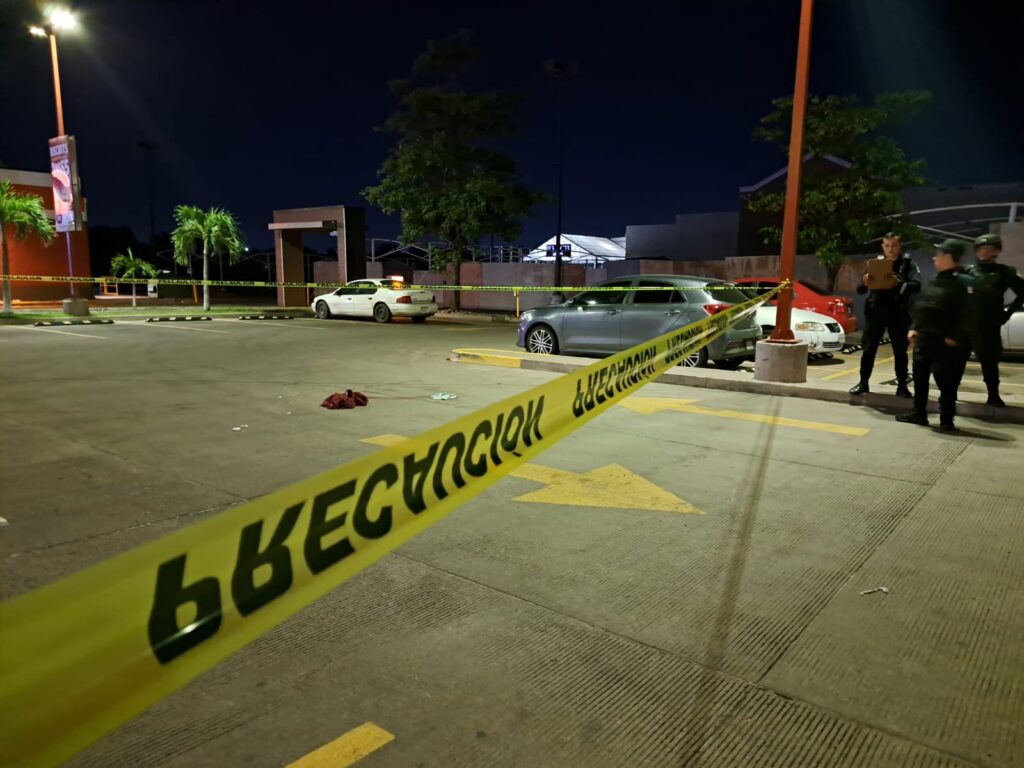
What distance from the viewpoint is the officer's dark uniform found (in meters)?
7.91

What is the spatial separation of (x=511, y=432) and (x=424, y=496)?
0.59 meters

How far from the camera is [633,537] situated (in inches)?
168

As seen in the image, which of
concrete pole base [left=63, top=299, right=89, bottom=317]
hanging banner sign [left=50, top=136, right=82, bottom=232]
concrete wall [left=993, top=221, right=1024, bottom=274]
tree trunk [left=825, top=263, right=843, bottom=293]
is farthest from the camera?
concrete pole base [left=63, top=299, right=89, bottom=317]

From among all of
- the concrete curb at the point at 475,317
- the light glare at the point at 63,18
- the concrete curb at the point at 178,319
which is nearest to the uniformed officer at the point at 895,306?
the concrete curb at the point at 475,317

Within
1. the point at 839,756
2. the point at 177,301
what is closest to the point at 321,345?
the point at 839,756

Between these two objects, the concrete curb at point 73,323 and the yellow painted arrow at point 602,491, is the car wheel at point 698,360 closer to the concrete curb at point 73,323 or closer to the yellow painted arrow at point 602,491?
the yellow painted arrow at point 602,491

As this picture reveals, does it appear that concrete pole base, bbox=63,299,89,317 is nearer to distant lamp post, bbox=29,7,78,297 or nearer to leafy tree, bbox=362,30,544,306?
distant lamp post, bbox=29,7,78,297

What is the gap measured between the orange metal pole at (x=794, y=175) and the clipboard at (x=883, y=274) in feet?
3.84

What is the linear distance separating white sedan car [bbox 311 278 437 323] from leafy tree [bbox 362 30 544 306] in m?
4.35

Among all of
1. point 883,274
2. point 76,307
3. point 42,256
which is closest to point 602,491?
point 883,274

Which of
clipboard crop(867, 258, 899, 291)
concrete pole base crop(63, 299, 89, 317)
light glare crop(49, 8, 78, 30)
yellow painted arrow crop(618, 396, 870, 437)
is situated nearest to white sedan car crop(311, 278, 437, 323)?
concrete pole base crop(63, 299, 89, 317)

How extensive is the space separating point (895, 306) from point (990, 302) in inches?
35.0

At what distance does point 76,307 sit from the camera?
77.2 feet

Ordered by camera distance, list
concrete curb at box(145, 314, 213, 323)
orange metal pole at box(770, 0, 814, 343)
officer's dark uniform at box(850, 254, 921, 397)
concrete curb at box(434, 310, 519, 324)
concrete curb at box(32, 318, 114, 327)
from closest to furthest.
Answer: officer's dark uniform at box(850, 254, 921, 397) < orange metal pole at box(770, 0, 814, 343) < concrete curb at box(32, 318, 114, 327) < concrete curb at box(145, 314, 213, 323) < concrete curb at box(434, 310, 519, 324)
